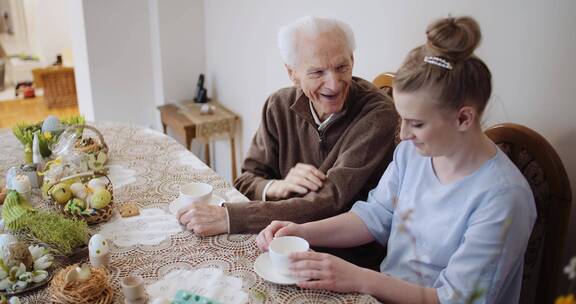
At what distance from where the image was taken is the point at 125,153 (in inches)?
76.3

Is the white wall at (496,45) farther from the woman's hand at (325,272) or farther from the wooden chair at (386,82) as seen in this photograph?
the woman's hand at (325,272)

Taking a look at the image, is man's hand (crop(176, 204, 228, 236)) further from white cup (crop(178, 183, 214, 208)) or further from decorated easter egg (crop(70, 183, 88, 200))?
decorated easter egg (crop(70, 183, 88, 200))

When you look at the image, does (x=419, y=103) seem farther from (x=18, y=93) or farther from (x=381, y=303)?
(x=18, y=93)

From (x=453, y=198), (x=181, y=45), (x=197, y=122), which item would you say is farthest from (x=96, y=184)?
(x=181, y=45)

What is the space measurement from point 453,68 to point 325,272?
517 mm

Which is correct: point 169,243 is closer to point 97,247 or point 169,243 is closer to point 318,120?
point 97,247

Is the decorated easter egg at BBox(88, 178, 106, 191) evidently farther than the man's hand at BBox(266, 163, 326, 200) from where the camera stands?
No

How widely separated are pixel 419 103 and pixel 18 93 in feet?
20.0

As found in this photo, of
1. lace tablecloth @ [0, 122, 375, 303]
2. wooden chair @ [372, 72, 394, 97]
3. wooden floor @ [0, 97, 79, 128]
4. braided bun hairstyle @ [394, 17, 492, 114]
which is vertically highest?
braided bun hairstyle @ [394, 17, 492, 114]

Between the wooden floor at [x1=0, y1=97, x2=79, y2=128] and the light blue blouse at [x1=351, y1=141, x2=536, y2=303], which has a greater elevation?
the light blue blouse at [x1=351, y1=141, x2=536, y2=303]

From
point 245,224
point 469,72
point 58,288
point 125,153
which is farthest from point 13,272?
point 469,72

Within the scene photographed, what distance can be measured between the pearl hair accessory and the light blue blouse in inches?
9.7

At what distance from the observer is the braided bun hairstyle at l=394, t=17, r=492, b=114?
3.43 feet

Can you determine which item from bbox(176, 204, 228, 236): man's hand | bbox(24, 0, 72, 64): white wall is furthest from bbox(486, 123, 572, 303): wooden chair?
bbox(24, 0, 72, 64): white wall
